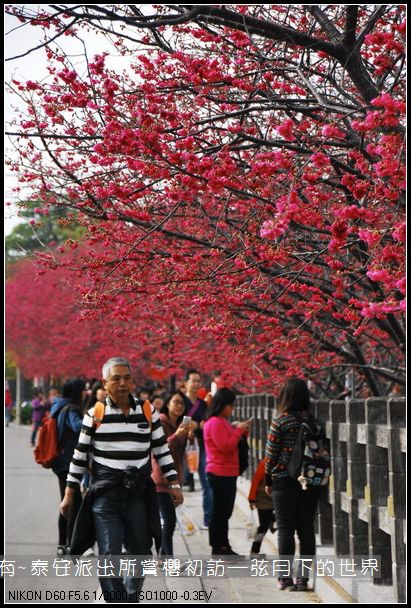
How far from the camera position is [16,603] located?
9.46 meters

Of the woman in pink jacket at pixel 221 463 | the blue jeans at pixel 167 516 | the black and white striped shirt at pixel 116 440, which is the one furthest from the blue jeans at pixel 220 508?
the black and white striped shirt at pixel 116 440

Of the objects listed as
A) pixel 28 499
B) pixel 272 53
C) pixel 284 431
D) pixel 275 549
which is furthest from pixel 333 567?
pixel 28 499

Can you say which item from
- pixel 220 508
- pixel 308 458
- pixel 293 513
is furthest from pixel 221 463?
pixel 308 458

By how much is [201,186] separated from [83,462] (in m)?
2.28

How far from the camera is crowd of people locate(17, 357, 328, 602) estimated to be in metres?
8.24

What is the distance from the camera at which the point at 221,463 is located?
1245cm

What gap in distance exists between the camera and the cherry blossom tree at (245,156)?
25.3ft

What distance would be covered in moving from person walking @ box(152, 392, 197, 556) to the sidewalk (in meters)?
0.52

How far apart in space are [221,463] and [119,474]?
4332mm

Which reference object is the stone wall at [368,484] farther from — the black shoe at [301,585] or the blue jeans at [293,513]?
the black shoe at [301,585]

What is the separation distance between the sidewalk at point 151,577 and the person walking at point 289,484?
0.45 metres

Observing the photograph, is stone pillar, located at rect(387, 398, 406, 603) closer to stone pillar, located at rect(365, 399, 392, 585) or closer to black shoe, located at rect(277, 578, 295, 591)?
stone pillar, located at rect(365, 399, 392, 585)

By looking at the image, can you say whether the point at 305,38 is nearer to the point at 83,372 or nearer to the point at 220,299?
the point at 220,299

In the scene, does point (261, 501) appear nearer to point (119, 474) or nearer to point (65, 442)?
point (65, 442)
